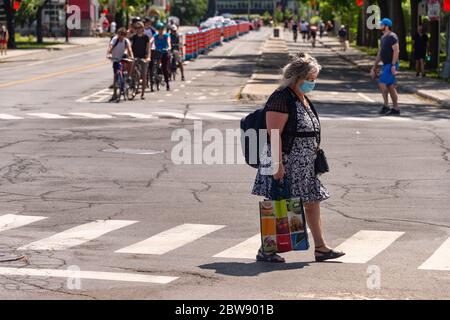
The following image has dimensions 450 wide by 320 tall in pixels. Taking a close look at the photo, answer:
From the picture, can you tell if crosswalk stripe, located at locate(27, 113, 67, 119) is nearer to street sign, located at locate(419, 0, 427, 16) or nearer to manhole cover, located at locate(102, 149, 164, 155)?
manhole cover, located at locate(102, 149, 164, 155)

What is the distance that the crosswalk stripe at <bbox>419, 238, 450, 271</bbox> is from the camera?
1057cm

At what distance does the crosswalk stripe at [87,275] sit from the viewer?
9.92 meters

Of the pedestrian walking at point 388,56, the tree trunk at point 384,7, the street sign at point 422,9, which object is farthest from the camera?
the tree trunk at point 384,7

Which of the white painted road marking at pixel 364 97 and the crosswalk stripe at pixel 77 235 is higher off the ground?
the crosswalk stripe at pixel 77 235

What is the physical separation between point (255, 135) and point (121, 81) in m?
19.9

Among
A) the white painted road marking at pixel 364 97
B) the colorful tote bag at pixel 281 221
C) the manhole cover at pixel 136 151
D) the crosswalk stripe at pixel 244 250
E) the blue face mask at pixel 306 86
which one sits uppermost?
the blue face mask at pixel 306 86

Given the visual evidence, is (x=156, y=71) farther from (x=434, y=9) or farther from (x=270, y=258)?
(x=270, y=258)

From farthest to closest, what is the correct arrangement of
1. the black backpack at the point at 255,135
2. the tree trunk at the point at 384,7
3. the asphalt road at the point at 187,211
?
the tree trunk at the point at 384,7 < the black backpack at the point at 255,135 < the asphalt road at the point at 187,211

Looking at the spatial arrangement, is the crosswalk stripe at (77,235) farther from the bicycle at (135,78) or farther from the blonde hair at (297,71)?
the bicycle at (135,78)

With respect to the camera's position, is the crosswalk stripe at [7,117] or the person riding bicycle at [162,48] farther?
the person riding bicycle at [162,48]

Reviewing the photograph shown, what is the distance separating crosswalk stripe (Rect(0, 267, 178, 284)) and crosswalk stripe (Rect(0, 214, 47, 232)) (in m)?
2.40

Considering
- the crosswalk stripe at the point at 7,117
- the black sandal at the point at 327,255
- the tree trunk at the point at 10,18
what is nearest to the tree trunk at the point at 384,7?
the tree trunk at the point at 10,18

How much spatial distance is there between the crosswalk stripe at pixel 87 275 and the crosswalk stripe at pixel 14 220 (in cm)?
240

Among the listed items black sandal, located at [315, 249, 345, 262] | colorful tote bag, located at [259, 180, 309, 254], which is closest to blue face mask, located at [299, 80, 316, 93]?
colorful tote bag, located at [259, 180, 309, 254]
